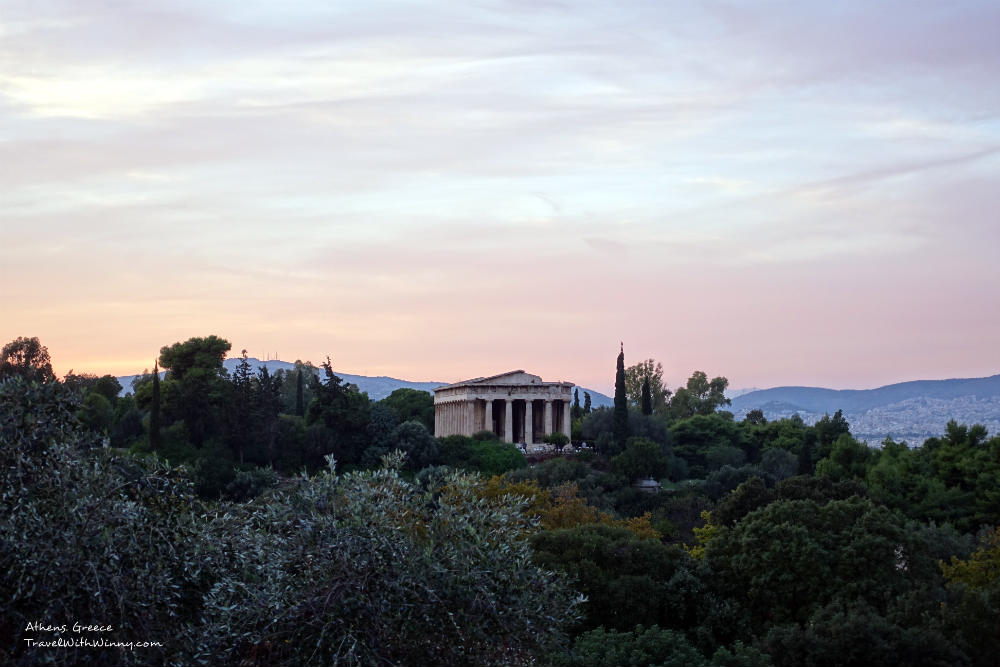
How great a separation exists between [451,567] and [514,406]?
8127cm

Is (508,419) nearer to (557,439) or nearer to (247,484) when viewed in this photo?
(557,439)

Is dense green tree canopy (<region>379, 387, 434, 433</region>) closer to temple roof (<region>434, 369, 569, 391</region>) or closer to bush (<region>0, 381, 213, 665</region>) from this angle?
temple roof (<region>434, 369, 569, 391</region>)

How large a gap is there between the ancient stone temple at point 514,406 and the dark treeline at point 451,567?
31112 mm

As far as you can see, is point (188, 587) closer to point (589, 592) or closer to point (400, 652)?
point (400, 652)

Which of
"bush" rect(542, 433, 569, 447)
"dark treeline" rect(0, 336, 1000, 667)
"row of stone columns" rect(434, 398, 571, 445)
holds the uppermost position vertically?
"row of stone columns" rect(434, 398, 571, 445)

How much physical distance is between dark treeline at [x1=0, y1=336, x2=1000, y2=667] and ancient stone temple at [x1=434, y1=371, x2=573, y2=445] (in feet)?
102

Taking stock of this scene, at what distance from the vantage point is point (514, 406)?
330 ft

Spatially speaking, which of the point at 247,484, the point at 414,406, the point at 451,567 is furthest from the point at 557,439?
the point at 451,567

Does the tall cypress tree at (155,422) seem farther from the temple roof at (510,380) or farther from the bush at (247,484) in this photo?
the temple roof at (510,380)

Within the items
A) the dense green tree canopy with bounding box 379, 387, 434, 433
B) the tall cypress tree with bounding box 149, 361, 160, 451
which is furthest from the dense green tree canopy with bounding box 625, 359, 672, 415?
the tall cypress tree with bounding box 149, 361, 160, 451

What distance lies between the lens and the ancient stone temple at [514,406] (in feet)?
321

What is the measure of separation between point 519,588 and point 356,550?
9.47 ft

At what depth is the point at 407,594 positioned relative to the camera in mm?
18688

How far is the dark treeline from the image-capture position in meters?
18.1
